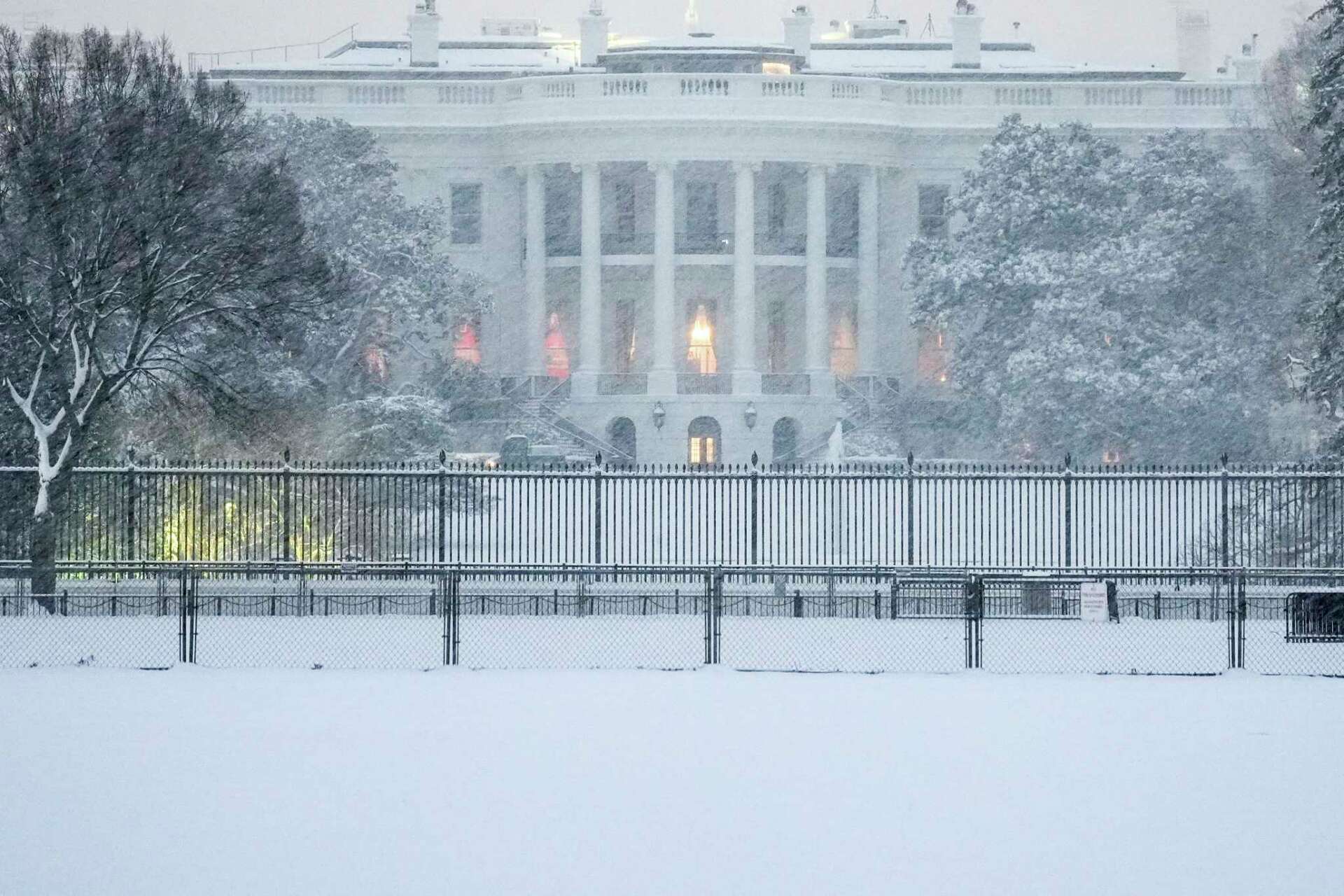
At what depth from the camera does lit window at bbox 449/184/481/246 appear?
67875mm

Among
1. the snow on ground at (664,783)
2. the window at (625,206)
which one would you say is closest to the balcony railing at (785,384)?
the window at (625,206)

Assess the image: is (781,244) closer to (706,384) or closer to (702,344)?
(702,344)

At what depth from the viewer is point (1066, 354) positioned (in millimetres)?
45125

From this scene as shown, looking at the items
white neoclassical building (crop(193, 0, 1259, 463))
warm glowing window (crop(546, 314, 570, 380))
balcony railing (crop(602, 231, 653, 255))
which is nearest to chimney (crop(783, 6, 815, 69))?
white neoclassical building (crop(193, 0, 1259, 463))

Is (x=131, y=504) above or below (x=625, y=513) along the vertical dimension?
above

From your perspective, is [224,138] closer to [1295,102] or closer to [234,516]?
[234,516]

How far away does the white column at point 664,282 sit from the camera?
62281mm

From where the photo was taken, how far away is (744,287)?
2510 inches

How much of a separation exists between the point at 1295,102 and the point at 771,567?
95.6 feet

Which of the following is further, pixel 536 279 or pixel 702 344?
pixel 702 344

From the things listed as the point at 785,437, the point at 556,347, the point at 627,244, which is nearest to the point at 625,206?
the point at 627,244

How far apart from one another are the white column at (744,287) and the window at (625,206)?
483cm

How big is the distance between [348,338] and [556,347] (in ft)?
85.9

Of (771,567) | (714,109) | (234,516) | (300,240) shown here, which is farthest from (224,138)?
(714,109)
